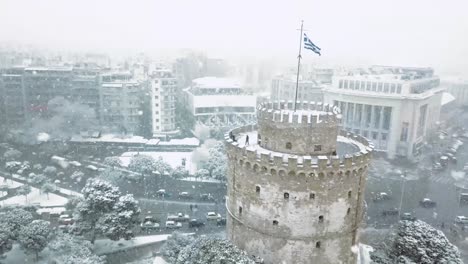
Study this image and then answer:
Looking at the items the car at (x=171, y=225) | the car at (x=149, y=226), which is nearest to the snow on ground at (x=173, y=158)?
the car at (x=171, y=225)

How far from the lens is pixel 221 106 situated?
100 meters

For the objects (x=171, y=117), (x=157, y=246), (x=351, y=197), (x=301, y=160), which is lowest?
(x=157, y=246)

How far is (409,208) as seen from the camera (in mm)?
60500

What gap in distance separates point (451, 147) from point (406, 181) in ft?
95.5

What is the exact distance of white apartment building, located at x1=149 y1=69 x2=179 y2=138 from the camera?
97062mm

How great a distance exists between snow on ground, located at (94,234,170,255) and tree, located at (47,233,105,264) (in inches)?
143

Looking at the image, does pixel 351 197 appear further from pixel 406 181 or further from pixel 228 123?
pixel 228 123

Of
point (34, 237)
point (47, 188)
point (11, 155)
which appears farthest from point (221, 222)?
point (11, 155)

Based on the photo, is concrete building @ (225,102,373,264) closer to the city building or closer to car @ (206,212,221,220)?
car @ (206,212,221,220)

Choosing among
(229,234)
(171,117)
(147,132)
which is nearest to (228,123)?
(171,117)

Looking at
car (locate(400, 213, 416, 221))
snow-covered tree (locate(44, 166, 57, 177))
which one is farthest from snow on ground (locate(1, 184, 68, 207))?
car (locate(400, 213, 416, 221))

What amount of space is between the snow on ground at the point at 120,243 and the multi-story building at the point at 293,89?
62.6 meters

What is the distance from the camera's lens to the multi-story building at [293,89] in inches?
4220

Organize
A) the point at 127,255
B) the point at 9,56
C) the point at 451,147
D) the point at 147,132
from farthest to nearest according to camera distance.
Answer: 1. the point at 9,56
2. the point at 147,132
3. the point at 451,147
4. the point at 127,255
